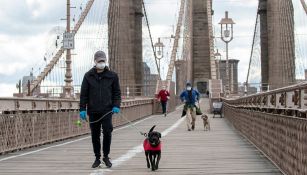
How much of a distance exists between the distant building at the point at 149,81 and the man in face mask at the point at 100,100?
44252mm

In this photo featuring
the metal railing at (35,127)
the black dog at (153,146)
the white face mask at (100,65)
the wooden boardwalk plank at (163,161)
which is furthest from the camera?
the metal railing at (35,127)

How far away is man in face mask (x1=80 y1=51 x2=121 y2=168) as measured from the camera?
39.4 ft

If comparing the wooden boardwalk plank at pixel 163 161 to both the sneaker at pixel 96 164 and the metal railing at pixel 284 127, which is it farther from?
the metal railing at pixel 284 127

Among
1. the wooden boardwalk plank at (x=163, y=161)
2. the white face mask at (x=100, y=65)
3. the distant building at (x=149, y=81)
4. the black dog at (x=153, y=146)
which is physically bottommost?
the wooden boardwalk plank at (x=163, y=161)

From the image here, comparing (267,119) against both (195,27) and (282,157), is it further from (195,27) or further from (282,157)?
(195,27)

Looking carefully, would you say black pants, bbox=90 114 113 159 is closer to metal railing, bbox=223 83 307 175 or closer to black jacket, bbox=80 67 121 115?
black jacket, bbox=80 67 121 115

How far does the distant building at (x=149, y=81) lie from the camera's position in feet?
Answer: 190

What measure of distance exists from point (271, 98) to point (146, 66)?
48456mm

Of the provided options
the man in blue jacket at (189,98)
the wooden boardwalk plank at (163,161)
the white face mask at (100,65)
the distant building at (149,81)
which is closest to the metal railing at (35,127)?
the wooden boardwalk plank at (163,161)

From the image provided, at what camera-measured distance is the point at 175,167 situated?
40.1 ft

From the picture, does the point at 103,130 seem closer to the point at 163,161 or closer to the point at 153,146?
the point at 153,146

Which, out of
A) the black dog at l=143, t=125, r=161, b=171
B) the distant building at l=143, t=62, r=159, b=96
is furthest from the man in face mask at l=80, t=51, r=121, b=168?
the distant building at l=143, t=62, r=159, b=96

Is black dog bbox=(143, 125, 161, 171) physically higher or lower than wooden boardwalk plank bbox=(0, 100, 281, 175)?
higher

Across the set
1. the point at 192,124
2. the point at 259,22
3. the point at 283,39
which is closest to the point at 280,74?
the point at 283,39
